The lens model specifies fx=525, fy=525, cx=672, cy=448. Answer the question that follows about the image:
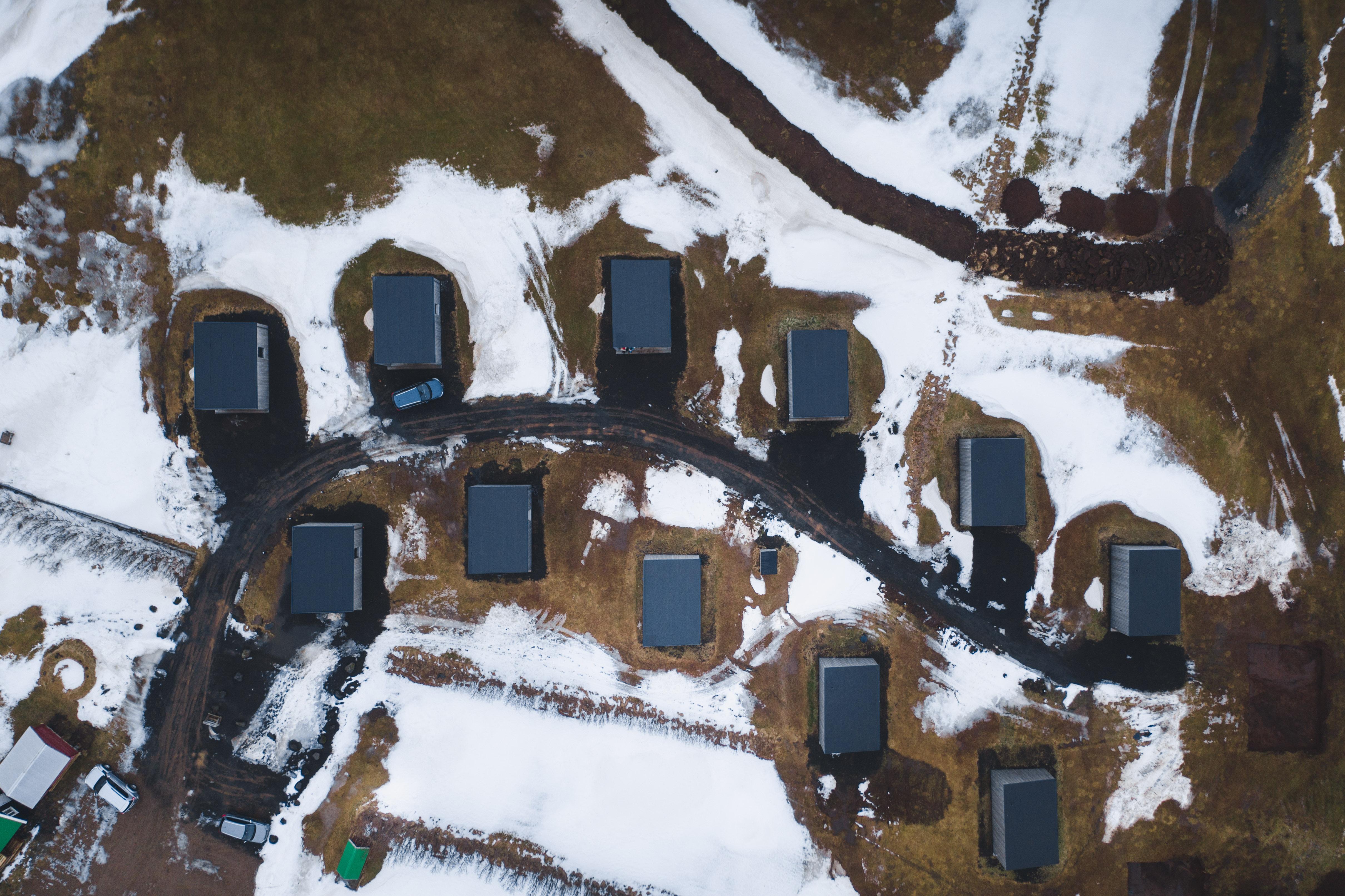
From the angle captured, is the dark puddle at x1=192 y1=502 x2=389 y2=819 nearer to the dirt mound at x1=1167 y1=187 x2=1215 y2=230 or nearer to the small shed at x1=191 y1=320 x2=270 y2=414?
the small shed at x1=191 y1=320 x2=270 y2=414

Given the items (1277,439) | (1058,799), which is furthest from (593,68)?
(1058,799)

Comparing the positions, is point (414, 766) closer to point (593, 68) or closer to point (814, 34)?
point (593, 68)

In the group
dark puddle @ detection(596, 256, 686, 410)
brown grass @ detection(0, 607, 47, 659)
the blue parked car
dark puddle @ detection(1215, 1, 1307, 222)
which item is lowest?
brown grass @ detection(0, 607, 47, 659)

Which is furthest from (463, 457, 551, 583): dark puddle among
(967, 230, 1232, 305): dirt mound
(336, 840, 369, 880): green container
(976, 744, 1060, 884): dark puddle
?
(967, 230, 1232, 305): dirt mound

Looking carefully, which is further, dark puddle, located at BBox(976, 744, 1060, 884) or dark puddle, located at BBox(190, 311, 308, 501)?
dark puddle, located at BBox(976, 744, 1060, 884)

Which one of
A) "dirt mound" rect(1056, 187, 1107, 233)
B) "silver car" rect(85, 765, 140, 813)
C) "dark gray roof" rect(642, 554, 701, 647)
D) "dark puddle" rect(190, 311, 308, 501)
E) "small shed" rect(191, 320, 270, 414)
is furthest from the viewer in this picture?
"dirt mound" rect(1056, 187, 1107, 233)

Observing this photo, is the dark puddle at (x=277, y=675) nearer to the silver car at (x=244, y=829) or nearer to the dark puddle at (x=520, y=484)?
the silver car at (x=244, y=829)

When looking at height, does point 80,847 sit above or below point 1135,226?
below
